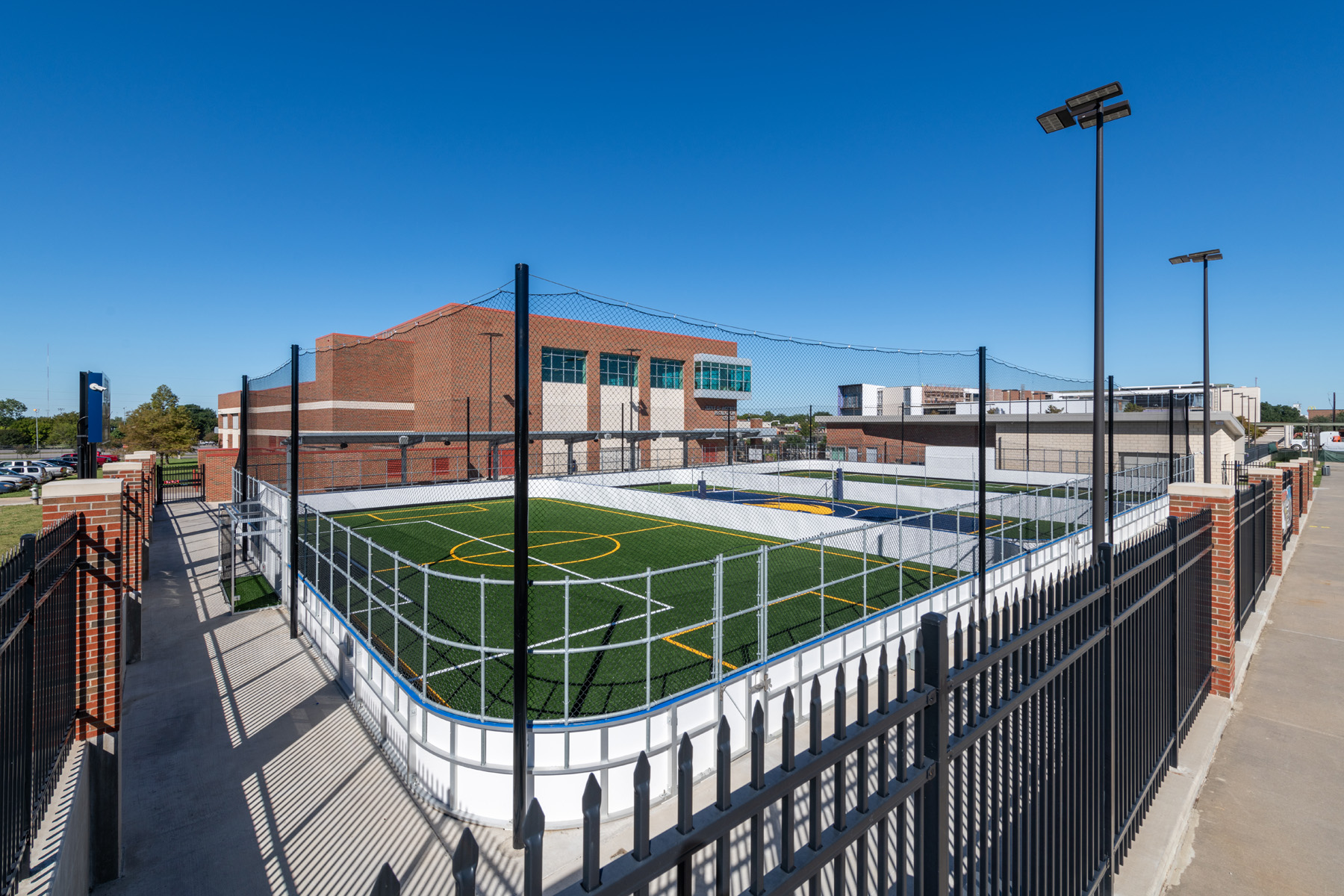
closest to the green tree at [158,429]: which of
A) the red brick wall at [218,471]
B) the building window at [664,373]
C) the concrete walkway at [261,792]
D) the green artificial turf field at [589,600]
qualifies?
the red brick wall at [218,471]

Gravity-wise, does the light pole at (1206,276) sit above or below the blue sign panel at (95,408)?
above

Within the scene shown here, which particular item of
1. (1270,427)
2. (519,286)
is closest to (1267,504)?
(519,286)

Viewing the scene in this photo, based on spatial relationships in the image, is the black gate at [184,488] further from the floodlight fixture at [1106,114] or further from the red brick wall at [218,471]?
the floodlight fixture at [1106,114]

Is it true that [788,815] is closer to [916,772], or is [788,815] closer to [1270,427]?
[916,772]

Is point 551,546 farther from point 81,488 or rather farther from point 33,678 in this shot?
point 33,678

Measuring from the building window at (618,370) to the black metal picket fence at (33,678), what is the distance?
122ft

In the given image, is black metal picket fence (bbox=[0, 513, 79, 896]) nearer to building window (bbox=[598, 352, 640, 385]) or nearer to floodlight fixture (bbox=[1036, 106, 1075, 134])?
floodlight fixture (bbox=[1036, 106, 1075, 134])

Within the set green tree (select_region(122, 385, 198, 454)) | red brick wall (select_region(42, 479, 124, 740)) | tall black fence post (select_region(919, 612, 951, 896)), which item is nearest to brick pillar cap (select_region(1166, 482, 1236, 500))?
tall black fence post (select_region(919, 612, 951, 896))

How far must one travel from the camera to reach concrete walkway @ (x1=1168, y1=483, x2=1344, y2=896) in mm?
4309

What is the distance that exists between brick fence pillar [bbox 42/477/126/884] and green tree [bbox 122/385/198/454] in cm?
4413

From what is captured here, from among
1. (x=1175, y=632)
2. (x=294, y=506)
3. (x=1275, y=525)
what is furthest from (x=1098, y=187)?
(x=294, y=506)

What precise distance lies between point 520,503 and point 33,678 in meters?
2.72

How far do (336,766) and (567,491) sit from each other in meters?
22.7

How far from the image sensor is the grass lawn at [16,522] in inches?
626
